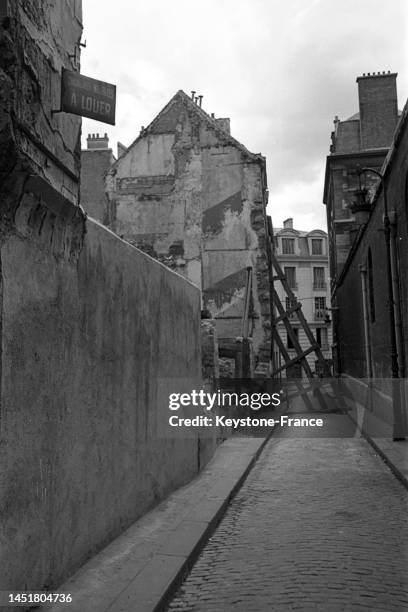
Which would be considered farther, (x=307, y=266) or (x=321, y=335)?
(x=307, y=266)

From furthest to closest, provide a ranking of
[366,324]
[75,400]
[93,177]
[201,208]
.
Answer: [93,177] → [201,208] → [366,324] → [75,400]

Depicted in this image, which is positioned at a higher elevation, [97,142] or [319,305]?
[97,142]

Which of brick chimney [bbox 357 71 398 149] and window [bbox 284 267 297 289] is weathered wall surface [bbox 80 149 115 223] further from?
window [bbox 284 267 297 289]

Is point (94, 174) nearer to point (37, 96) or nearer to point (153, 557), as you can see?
point (153, 557)

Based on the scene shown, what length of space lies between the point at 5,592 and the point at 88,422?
141 centimetres

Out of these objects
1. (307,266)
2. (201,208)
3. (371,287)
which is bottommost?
(371,287)

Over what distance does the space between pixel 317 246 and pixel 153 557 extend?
51458 millimetres

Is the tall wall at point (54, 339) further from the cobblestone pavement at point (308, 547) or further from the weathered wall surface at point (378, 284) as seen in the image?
the weathered wall surface at point (378, 284)

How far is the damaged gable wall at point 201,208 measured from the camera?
1853cm

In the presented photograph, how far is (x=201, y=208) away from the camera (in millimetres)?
19141

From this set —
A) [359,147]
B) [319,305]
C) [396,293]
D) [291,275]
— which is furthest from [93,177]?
[319,305]

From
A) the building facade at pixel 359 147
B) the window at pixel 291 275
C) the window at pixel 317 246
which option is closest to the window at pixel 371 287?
the building facade at pixel 359 147

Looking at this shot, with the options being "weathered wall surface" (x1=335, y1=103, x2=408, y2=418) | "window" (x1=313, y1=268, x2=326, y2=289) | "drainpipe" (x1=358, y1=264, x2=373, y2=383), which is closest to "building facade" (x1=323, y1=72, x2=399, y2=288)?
"weathered wall surface" (x1=335, y1=103, x2=408, y2=418)

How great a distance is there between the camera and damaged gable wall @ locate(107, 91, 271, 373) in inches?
730
